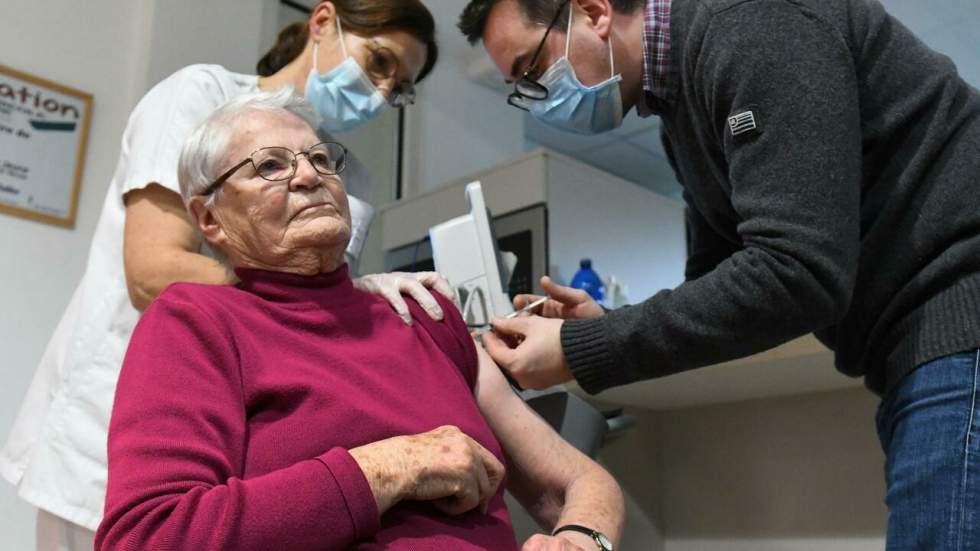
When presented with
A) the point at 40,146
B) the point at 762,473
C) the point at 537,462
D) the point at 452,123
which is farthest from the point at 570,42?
the point at 452,123

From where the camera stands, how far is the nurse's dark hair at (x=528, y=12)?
1.34 m

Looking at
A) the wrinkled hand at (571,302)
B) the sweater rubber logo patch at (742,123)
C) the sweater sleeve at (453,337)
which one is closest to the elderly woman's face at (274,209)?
the sweater sleeve at (453,337)

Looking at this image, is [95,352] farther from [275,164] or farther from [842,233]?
[842,233]

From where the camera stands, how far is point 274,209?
3.91 feet

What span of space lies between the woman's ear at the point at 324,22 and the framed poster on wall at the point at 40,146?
5.10 ft

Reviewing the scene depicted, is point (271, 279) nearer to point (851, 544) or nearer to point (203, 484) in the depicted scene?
point (203, 484)

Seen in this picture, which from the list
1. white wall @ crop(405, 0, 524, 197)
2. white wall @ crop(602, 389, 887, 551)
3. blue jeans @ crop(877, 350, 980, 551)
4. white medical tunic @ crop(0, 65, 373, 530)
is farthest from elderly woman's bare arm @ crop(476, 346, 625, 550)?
white wall @ crop(405, 0, 524, 197)

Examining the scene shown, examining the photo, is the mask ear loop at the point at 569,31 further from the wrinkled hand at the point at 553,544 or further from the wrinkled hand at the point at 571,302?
the wrinkled hand at the point at 553,544

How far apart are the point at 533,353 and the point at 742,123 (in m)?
0.42

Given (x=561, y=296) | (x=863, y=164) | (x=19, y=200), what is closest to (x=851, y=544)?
(x=561, y=296)

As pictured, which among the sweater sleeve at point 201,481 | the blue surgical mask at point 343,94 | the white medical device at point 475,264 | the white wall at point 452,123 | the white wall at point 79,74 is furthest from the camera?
the white wall at point 452,123

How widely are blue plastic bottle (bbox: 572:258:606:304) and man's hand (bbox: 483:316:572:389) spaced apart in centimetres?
147

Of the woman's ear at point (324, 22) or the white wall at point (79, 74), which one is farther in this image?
the white wall at point (79, 74)

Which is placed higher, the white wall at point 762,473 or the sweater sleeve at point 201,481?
the sweater sleeve at point 201,481
